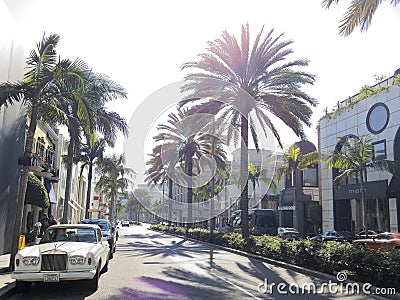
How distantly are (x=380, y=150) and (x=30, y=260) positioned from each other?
29537 millimetres

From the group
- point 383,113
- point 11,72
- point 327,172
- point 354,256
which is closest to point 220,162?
point 327,172

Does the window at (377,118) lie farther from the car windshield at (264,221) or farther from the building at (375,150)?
the car windshield at (264,221)

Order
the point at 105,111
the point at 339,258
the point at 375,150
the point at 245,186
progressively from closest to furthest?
the point at 339,258 < the point at 245,186 < the point at 105,111 < the point at 375,150

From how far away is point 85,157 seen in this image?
3491 cm

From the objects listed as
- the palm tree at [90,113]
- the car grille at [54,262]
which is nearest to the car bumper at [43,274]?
the car grille at [54,262]

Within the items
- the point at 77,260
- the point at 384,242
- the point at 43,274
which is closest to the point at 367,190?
the point at 384,242

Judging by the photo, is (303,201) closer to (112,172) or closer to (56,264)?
(112,172)

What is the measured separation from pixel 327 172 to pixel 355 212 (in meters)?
5.10

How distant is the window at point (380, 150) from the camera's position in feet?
106

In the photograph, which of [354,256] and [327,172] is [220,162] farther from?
[354,256]

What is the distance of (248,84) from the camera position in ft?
76.0

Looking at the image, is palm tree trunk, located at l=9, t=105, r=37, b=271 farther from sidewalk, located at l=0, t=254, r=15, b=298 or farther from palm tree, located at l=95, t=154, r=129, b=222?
palm tree, located at l=95, t=154, r=129, b=222

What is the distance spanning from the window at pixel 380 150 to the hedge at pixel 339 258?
1646cm

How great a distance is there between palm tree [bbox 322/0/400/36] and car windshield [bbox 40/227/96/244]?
10.2 m
